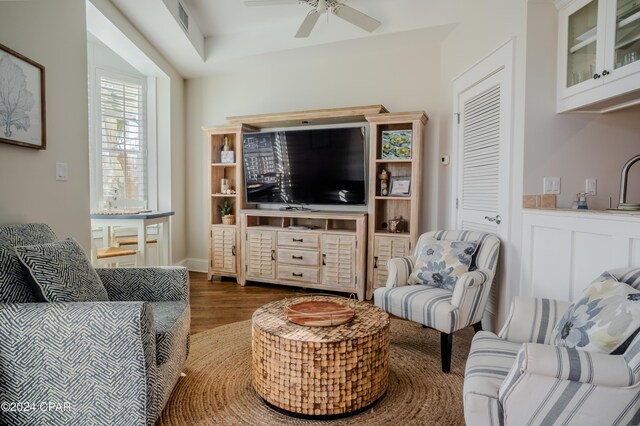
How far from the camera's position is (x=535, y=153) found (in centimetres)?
233

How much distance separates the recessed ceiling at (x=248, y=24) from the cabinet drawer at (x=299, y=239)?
2.04m

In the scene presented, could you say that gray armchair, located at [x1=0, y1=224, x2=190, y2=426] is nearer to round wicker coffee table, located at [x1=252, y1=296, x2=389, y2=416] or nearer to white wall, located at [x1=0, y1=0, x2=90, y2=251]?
round wicker coffee table, located at [x1=252, y1=296, x2=389, y2=416]

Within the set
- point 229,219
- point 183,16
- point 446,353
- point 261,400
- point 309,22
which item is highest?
point 183,16

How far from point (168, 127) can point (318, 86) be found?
1948mm

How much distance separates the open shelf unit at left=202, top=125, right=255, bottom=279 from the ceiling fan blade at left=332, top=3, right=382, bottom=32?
1831mm

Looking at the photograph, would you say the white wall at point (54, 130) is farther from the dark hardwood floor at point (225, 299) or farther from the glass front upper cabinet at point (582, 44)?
the glass front upper cabinet at point (582, 44)

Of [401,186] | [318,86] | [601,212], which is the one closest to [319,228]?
[401,186]

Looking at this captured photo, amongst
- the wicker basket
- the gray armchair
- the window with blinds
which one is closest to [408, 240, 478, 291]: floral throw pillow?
the gray armchair

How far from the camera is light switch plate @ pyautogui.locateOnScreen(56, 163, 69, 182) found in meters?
2.29

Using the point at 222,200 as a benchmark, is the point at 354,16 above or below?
above

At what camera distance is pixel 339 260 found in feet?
12.2

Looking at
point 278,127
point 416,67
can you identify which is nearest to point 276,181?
point 278,127

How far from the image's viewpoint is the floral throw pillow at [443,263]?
2.53 meters

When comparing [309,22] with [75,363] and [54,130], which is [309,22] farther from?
[75,363]
